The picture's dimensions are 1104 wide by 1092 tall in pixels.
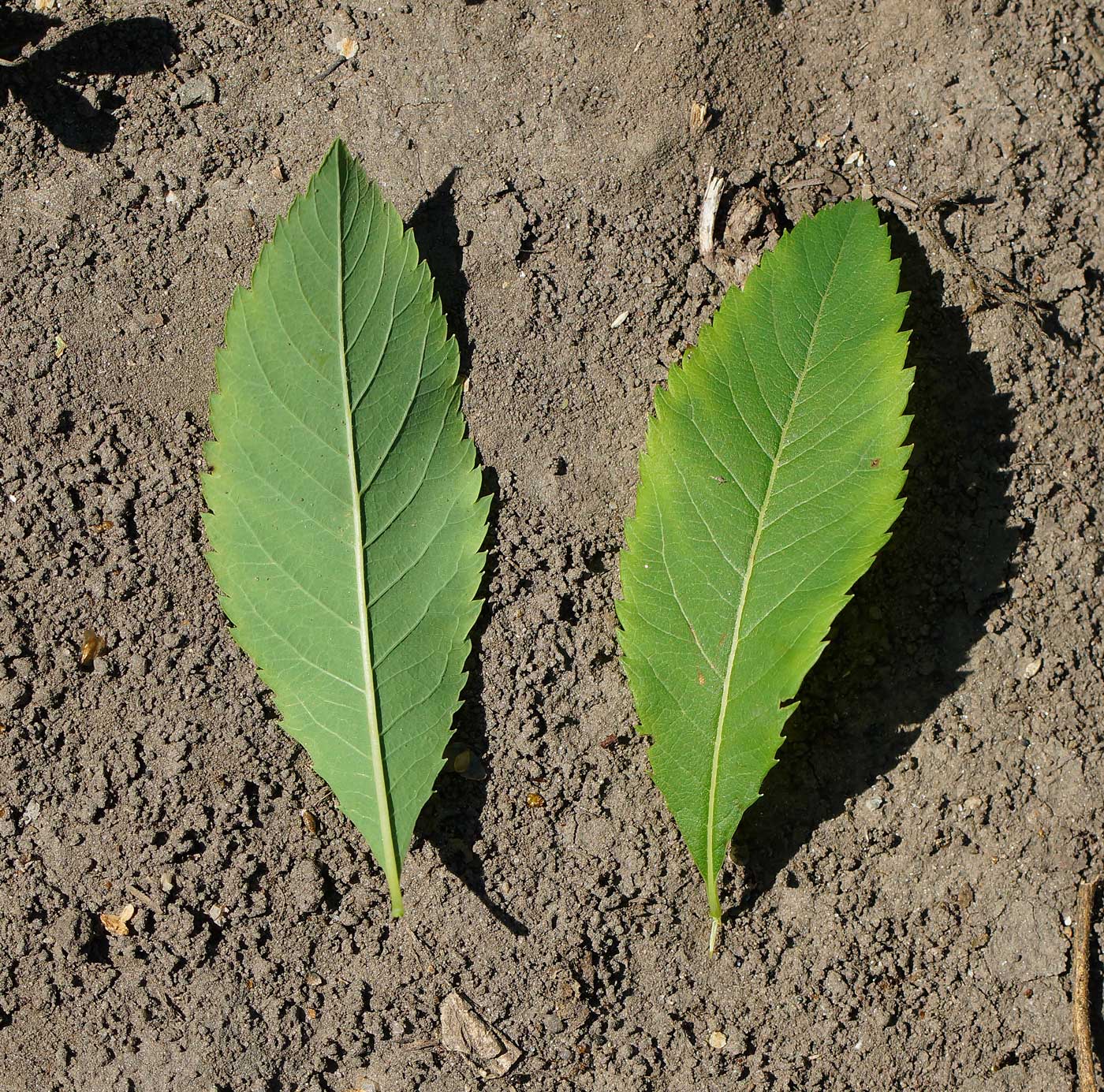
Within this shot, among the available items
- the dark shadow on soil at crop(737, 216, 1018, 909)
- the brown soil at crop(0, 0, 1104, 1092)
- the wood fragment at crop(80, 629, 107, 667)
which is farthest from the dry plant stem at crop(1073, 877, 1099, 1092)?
the wood fragment at crop(80, 629, 107, 667)

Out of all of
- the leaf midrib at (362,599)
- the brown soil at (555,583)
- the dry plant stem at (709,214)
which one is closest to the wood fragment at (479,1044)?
the brown soil at (555,583)

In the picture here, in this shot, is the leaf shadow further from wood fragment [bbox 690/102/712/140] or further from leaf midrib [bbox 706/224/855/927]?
wood fragment [bbox 690/102/712/140]

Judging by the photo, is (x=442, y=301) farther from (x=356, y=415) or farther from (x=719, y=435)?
(x=719, y=435)

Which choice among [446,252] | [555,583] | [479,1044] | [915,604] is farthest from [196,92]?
[479,1044]

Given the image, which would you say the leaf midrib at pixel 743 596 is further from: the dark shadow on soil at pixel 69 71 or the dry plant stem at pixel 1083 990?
the dark shadow on soil at pixel 69 71

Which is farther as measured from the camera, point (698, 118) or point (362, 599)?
point (698, 118)

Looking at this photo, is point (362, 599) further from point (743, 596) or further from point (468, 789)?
point (743, 596)
